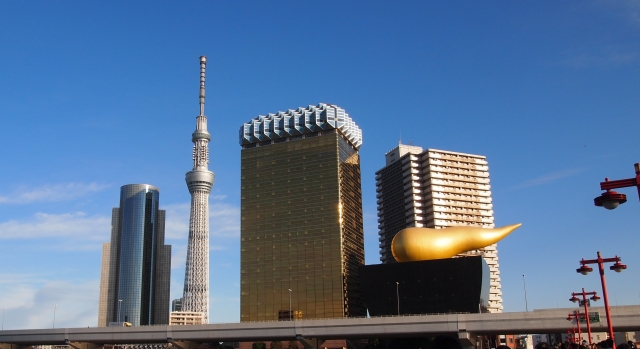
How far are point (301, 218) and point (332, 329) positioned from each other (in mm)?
66389

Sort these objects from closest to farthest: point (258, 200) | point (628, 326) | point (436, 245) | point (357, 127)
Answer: point (628, 326), point (436, 245), point (258, 200), point (357, 127)

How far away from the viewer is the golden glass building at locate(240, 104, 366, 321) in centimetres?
15612

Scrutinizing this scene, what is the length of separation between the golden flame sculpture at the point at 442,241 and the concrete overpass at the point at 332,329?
1677cm

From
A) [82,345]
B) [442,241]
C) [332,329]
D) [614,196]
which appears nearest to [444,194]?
[442,241]

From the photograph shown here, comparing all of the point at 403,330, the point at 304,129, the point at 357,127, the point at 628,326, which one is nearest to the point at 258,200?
the point at 304,129

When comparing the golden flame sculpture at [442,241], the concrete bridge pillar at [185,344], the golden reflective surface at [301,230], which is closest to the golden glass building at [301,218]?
the golden reflective surface at [301,230]

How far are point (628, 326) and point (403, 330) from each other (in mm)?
29214

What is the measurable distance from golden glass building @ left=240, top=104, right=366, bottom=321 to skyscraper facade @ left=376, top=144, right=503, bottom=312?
54.3ft

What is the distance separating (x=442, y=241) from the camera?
106 meters

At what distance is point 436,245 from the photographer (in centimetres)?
10644

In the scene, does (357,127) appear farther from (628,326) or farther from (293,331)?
(628,326)

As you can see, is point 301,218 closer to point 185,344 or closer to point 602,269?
point 185,344

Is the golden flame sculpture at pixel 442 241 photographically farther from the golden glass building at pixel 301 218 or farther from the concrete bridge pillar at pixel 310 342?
the golden glass building at pixel 301 218

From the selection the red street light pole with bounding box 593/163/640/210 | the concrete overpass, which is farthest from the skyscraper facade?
the red street light pole with bounding box 593/163/640/210
